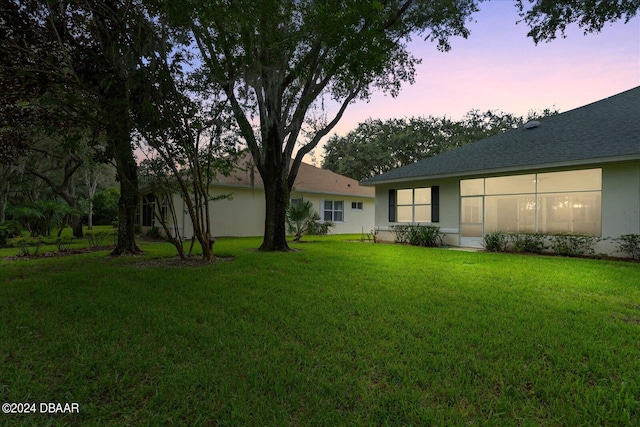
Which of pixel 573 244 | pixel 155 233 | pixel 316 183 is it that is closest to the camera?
pixel 573 244

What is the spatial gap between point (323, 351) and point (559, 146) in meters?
10.7

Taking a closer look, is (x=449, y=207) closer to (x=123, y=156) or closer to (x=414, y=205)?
(x=414, y=205)

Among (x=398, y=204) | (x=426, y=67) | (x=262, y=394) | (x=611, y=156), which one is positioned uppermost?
(x=426, y=67)

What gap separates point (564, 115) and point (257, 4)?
12.3 meters

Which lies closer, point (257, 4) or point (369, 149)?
point (257, 4)

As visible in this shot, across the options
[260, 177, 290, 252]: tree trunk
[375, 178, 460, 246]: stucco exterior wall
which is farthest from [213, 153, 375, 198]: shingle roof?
[260, 177, 290, 252]: tree trunk

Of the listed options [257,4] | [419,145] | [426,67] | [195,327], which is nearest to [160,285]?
[195,327]

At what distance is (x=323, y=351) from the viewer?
293cm

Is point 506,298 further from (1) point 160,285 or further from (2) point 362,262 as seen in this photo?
(1) point 160,285

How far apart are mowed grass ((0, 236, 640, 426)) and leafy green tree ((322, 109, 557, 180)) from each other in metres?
26.0

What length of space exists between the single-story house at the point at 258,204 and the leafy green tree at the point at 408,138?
971 centimetres

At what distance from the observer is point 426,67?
36.6ft

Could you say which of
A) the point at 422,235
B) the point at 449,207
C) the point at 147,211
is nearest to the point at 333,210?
the point at 422,235

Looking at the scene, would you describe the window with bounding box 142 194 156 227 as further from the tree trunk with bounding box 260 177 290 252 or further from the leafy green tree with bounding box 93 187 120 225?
the tree trunk with bounding box 260 177 290 252
